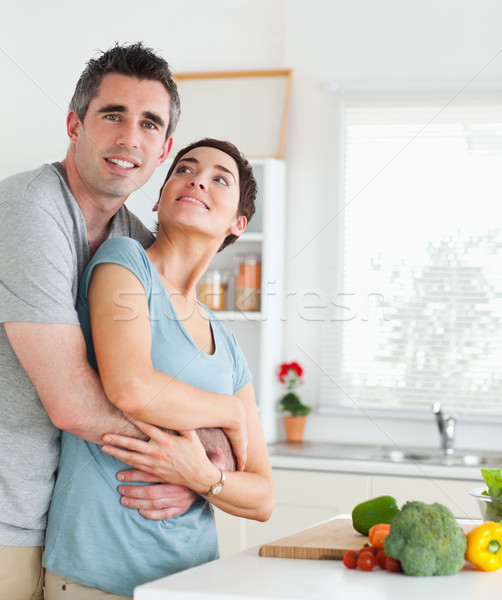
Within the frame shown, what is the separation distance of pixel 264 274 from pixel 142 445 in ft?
6.44

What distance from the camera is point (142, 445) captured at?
1274 millimetres

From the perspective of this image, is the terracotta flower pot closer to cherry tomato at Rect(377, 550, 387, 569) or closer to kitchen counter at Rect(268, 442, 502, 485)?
kitchen counter at Rect(268, 442, 502, 485)

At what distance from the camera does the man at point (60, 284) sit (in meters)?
1.22

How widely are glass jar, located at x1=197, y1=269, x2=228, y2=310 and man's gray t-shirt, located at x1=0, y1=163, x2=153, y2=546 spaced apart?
1.86 m

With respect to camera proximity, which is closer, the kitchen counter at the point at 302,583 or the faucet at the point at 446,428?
the kitchen counter at the point at 302,583

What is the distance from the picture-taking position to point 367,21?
3.39 metres

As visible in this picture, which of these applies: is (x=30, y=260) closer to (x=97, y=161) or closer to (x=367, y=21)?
(x=97, y=161)

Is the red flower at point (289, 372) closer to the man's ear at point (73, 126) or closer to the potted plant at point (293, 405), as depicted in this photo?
the potted plant at point (293, 405)

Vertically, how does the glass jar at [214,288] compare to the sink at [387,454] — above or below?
above

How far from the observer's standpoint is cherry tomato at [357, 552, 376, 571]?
1.21 metres

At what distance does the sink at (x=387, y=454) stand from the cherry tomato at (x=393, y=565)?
1.68 m

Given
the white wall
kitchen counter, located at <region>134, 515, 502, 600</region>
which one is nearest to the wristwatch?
kitchen counter, located at <region>134, 515, 502, 600</region>

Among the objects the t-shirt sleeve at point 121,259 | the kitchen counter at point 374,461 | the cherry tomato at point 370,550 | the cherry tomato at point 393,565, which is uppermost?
the t-shirt sleeve at point 121,259

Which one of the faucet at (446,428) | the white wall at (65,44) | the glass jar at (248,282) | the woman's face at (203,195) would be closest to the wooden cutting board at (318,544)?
the woman's face at (203,195)
